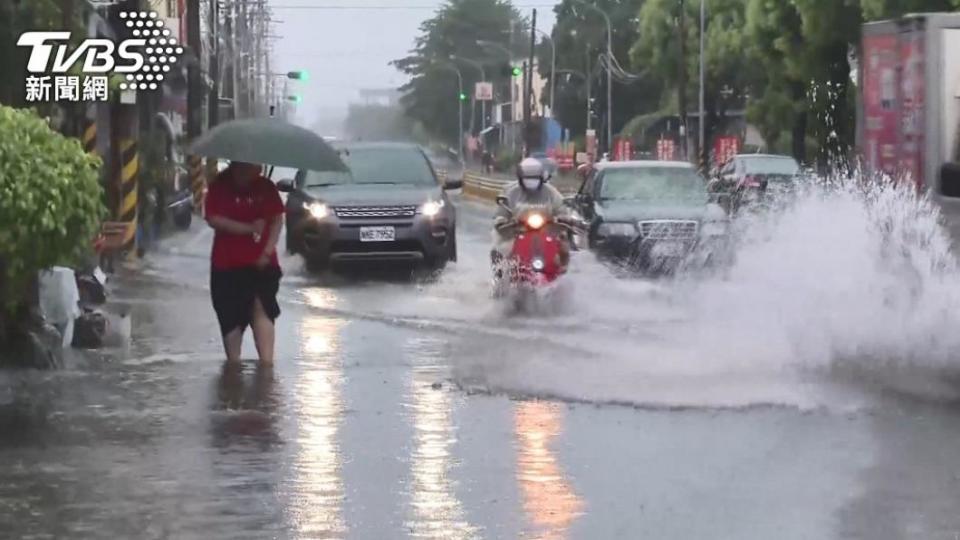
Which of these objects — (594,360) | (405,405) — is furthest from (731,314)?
(405,405)

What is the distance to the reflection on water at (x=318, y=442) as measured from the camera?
27.3 ft

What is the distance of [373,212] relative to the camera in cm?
2364

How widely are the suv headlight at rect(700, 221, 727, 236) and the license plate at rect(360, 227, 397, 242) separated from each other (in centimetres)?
377

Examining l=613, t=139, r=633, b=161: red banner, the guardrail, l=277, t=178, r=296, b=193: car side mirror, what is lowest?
the guardrail

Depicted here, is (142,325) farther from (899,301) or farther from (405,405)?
(899,301)

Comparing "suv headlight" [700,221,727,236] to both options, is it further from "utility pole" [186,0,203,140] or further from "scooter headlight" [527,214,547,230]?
"utility pole" [186,0,203,140]

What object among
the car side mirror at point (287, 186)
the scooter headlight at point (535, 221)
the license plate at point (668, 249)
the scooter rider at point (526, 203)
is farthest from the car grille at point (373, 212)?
the scooter headlight at point (535, 221)

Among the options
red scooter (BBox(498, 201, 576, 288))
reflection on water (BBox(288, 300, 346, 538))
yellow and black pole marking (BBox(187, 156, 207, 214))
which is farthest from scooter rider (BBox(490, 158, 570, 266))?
yellow and black pole marking (BBox(187, 156, 207, 214))

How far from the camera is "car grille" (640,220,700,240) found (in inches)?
897

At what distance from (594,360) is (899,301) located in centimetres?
227

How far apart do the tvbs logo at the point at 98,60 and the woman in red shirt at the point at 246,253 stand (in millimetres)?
2518

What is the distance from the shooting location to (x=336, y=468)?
378 inches

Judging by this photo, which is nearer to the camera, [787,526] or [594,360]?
[787,526]

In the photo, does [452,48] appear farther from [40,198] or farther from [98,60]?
[40,198]
